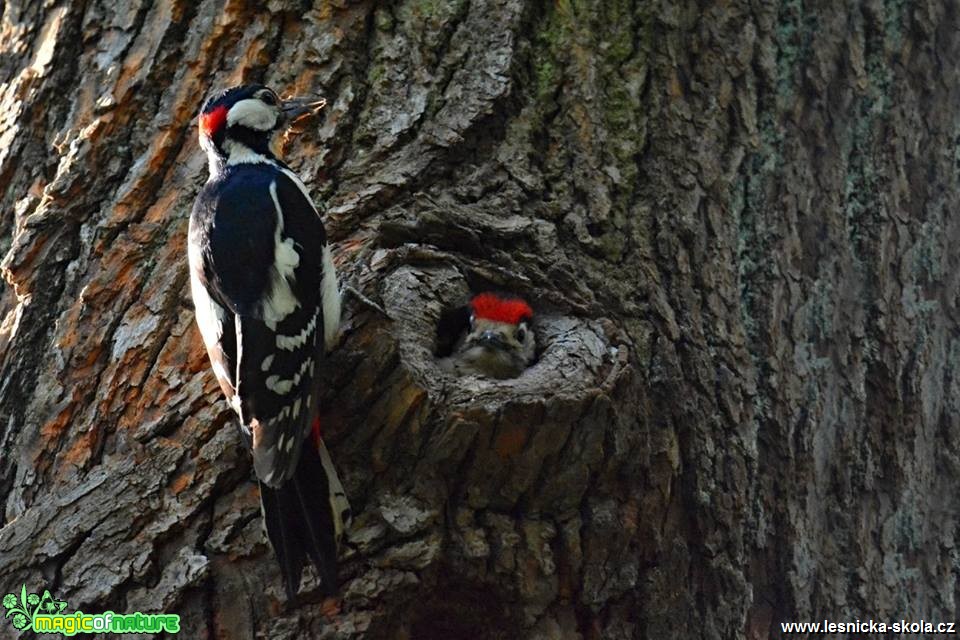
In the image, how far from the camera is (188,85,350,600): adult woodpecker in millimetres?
2650

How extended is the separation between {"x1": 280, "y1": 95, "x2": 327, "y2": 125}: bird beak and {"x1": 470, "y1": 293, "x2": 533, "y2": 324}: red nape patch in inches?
25.4

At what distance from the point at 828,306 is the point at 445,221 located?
1085 mm

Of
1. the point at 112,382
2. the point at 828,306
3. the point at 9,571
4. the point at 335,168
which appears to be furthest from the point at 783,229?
the point at 9,571

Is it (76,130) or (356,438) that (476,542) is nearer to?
(356,438)

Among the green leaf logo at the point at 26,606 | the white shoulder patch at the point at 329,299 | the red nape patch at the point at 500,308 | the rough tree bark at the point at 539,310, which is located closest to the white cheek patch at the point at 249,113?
the rough tree bark at the point at 539,310

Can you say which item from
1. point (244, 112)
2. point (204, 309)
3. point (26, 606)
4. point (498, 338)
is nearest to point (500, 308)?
point (498, 338)

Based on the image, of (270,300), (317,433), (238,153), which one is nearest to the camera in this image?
(317,433)

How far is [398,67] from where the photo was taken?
3275 millimetres

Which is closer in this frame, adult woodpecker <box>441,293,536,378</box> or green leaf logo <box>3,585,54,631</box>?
green leaf logo <box>3,585,54,631</box>

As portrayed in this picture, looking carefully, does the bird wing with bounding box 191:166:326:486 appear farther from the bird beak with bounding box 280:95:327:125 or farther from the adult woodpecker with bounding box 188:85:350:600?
the bird beak with bounding box 280:95:327:125

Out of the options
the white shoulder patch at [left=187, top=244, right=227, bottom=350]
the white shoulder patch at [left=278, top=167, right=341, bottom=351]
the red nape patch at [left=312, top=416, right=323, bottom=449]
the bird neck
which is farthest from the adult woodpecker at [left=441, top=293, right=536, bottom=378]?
the bird neck

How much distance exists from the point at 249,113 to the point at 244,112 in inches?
0.5

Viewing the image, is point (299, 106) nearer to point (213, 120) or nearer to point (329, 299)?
point (213, 120)

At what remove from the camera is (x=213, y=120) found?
10.4ft
